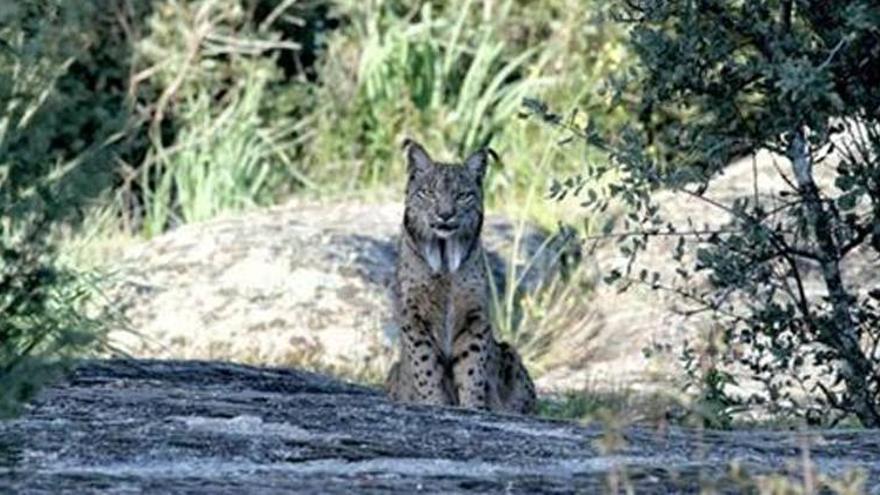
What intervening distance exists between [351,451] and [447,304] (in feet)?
12.4

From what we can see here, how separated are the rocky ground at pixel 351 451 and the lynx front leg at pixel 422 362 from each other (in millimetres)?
2166

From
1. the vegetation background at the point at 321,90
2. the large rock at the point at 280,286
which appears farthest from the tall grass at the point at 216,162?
the large rock at the point at 280,286

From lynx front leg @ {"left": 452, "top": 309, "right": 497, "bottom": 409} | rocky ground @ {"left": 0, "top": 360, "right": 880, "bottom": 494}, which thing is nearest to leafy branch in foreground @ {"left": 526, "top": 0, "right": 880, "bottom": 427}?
lynx front leg @ {"left": 452, "top": 309, "right": 497, "bottom": 409}

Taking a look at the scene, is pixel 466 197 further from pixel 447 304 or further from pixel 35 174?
pixel 35 174

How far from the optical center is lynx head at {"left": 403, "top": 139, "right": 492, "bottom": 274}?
11805mm

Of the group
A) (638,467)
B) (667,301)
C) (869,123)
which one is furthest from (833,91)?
(667,301)

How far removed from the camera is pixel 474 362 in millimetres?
11453

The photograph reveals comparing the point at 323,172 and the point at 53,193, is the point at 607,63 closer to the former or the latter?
the point at 323,172

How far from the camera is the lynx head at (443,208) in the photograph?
38.7ft

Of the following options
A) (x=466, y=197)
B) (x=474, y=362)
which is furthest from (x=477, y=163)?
(x=474, y=362)

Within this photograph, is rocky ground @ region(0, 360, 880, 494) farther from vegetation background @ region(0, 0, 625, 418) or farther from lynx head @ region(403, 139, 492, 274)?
vegetation background @ region(0, 0, 625, 418)

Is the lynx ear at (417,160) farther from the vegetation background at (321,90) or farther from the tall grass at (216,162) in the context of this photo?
the tall grass at (216,162)

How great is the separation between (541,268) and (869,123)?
22.8 ft

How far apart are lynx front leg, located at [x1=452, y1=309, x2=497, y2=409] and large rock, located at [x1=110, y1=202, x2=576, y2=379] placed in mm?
4232
